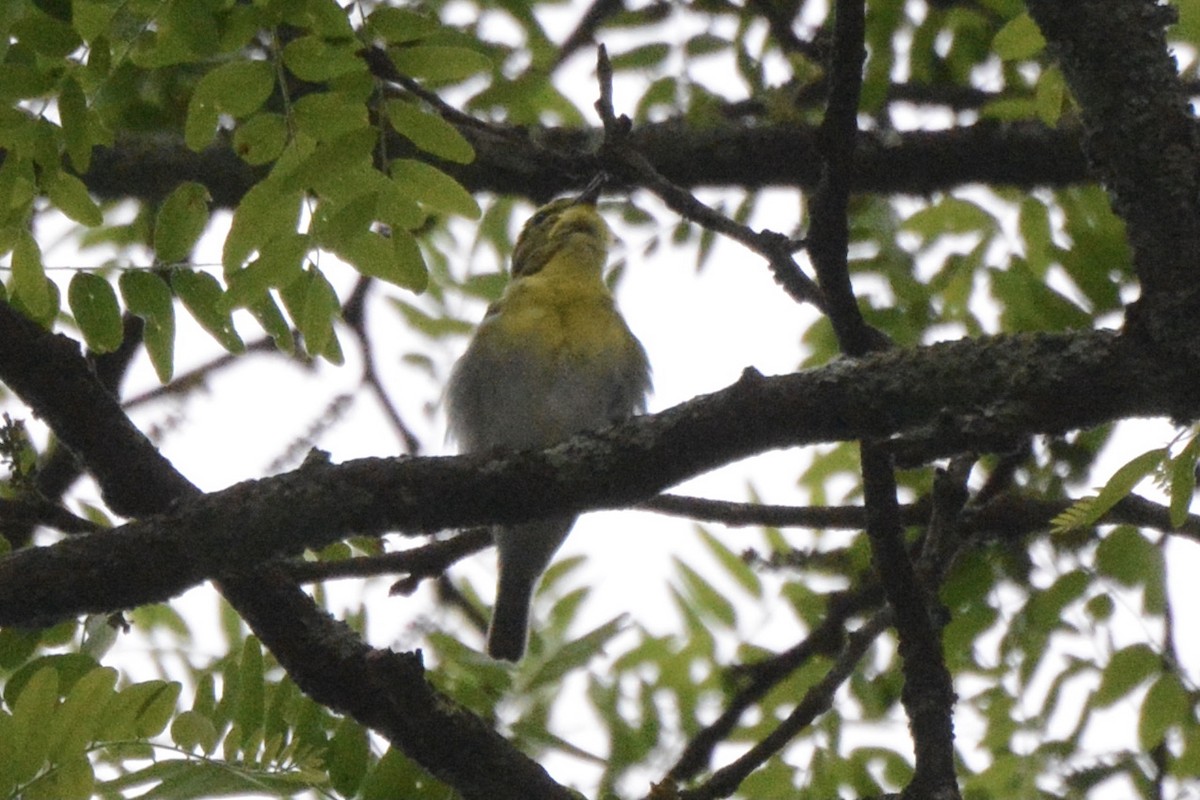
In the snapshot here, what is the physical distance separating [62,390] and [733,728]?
186 centimetres

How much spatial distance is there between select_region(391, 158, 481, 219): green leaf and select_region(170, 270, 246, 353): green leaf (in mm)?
449

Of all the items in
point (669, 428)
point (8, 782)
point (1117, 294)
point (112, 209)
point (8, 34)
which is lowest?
point (8, 782)

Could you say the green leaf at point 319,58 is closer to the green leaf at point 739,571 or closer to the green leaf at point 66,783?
the green leaf at point 66,783

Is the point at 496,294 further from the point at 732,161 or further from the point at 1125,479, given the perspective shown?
the point at 1125,479

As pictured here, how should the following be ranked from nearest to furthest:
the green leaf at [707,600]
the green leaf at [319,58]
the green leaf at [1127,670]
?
the green leaf at [319,58] → the green leaf at [1127,670] → the green leaf at [707,600]

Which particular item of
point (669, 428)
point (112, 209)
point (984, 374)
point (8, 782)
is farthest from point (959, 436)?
point (112, 209)

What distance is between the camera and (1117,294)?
13.5 feet

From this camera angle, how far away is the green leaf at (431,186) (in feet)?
10.3

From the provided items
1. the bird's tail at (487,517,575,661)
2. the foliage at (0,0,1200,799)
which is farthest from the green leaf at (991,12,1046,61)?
Result: the bird's tail at (487,517,575,661)

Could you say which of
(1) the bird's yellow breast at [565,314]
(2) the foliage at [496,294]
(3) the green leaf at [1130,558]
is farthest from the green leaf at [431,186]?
(1) the bird's yellow breast at [565,314]

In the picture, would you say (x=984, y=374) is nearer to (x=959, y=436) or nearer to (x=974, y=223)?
(x=959, y=436)

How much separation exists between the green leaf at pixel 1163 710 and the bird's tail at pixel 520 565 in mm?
1906

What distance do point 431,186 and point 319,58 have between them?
1.16 ft

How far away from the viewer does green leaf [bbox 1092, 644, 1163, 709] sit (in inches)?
149
